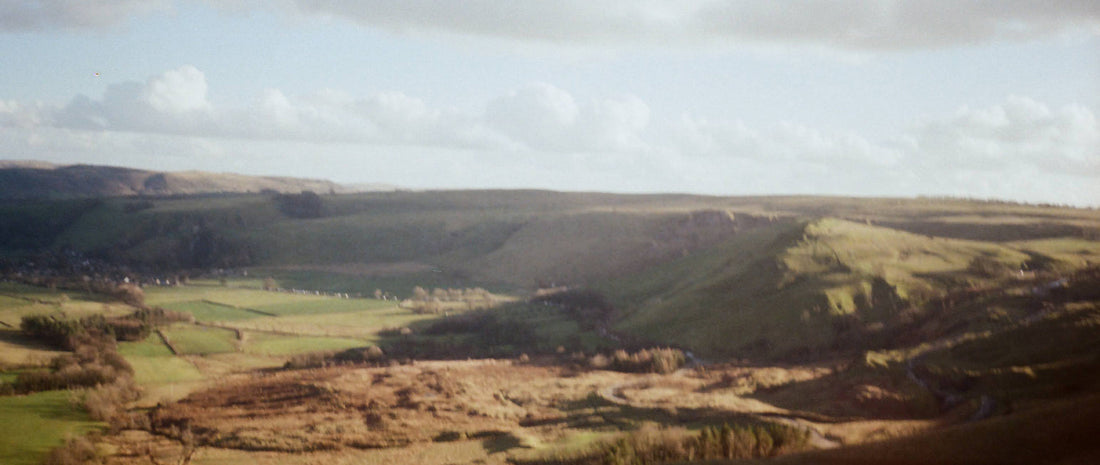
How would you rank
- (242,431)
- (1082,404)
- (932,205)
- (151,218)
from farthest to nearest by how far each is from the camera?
(151,218) → (932,205) → (242,431) → (1082,404)

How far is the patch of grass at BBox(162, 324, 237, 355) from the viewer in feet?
107

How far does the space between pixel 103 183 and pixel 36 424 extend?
171479mm

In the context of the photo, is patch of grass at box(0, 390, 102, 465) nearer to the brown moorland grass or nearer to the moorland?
the moorland

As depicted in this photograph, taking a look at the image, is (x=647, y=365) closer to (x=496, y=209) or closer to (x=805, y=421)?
(x=805, y=421)

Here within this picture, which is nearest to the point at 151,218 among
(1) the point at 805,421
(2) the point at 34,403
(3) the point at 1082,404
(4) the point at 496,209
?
(4) the point at 496,209

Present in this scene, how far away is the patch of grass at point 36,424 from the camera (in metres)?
17.7

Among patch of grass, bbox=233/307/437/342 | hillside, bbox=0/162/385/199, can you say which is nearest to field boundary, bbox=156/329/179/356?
patch of grass, bbox=233/307/437/342

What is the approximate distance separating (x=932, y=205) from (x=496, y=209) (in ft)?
162

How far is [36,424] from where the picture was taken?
1986cm

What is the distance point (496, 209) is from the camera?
94.7 m

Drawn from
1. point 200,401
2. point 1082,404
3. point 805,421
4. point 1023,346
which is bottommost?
point 200,401

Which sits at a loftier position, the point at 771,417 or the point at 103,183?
the point at 103,183

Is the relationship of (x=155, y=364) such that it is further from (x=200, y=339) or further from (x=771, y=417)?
(x=771, y=417)

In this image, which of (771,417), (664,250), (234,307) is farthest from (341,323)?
(771,417)
